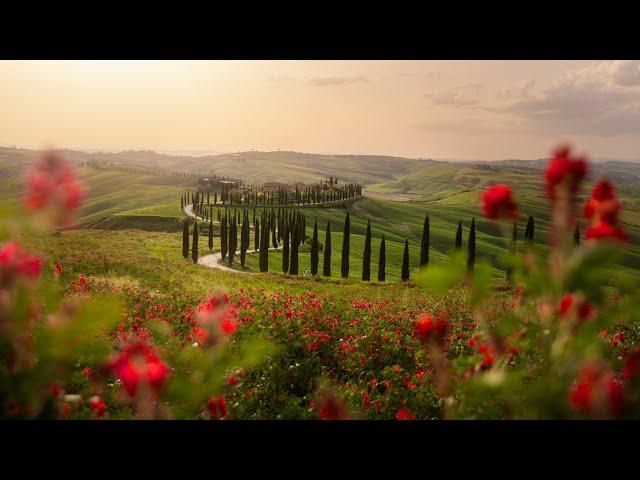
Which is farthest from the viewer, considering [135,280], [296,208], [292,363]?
[296,208]

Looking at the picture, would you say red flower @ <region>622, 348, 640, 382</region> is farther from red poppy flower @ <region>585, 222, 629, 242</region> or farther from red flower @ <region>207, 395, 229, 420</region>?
red flower @ <region>207, 395, 229, 420</region>

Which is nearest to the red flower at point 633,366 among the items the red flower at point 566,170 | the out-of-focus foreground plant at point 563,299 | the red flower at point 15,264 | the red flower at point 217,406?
the out-of-focus foreground plant at point 563,299

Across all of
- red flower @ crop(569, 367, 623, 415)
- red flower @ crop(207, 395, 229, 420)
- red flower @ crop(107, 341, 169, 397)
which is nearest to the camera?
red flower @ crop(107, 341, 169, 397)

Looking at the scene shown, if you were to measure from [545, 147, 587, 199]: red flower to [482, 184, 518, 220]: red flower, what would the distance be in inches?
6.6

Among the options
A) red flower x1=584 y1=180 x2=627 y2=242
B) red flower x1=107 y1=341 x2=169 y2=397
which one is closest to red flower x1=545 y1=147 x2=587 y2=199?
red flower x1=584 y1=180 x2=627 y2=242

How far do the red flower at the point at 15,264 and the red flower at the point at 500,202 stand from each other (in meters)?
1.73

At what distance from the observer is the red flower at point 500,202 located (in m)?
1.58

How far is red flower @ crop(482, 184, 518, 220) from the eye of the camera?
5.20 ft

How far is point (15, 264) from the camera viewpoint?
5.23 ft
